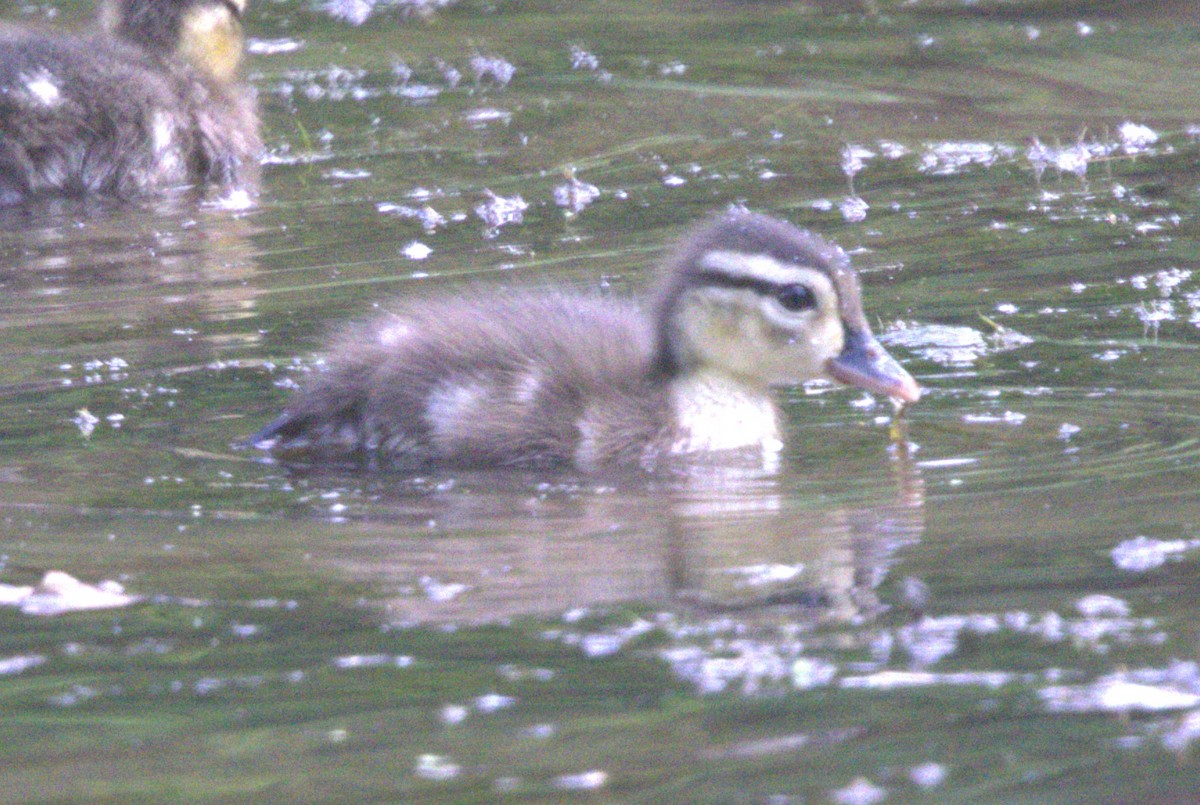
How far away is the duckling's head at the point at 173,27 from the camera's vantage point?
30.8 ft

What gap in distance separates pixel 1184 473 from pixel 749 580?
3.77 feet

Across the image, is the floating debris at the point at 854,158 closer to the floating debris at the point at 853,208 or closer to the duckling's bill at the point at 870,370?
the floating debris at the point at 853,208

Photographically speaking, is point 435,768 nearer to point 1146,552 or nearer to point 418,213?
point 1146,552

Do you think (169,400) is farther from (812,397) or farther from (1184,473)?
(1184,473)

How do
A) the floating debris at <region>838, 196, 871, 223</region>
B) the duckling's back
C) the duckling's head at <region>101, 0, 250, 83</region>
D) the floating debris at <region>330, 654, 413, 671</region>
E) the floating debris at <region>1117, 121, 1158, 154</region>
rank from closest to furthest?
1. the floating debris at <region>330, 654, 413, 671</region>
2. the duckling's back
3. the floating debris at <region>838, 196, 871, 223</region>
4. the floating debris at <region>1117, 121, 1158, 154</region>
5. the duckling's head at <region>101, 0, 250, 83</region>

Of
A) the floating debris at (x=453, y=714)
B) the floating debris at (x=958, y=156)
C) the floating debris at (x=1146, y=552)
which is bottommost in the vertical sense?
the floating debris at (x=453, y=714)

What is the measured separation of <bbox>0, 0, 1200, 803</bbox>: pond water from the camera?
3221 mm

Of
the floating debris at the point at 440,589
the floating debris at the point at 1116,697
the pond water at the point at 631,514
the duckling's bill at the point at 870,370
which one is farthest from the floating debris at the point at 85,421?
the floating debris at the point at 1116,697

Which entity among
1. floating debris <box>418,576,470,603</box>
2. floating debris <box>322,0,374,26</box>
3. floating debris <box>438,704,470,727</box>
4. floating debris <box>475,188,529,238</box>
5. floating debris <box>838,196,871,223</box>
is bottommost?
floating debris <box>438,704,470,727</box>

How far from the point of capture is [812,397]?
577cm

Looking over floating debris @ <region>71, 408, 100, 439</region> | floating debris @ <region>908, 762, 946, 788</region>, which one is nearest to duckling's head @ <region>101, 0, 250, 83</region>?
floating debris @ <region>71, 408, 100, 439</region>

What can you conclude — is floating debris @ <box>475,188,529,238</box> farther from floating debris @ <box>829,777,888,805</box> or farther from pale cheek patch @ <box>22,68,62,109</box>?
floating debris @ <box>829,777,888,805</box>

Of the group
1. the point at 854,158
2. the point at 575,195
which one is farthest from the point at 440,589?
the point at 854,158

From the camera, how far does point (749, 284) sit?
5.26 metres
